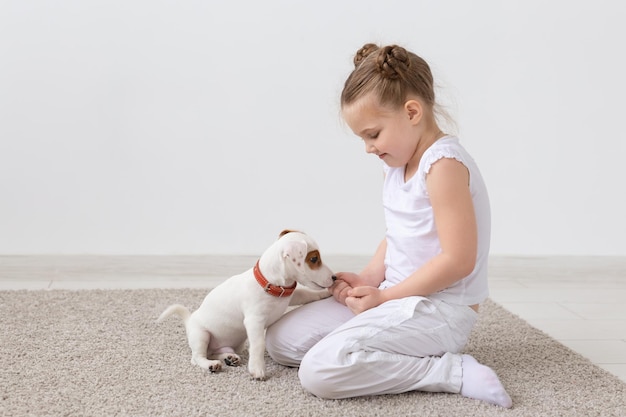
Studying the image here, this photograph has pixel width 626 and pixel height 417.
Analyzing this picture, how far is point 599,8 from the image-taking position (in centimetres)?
267

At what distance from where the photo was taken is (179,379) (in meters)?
1.41

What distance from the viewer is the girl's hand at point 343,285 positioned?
151 centimetres

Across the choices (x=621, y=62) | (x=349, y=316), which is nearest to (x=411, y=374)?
(x=349, y=316)

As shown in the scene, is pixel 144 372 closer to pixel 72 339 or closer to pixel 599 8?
pixel 72 339

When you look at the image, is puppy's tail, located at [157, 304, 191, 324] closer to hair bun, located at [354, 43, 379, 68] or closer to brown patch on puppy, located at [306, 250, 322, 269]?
brown patch on puppy, located at [306, 250, 322, 269]

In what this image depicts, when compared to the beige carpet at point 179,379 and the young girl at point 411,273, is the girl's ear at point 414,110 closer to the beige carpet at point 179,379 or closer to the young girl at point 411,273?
the young girl at point 411,273

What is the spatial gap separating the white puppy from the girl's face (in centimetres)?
21

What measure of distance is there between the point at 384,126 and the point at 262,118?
124 cm

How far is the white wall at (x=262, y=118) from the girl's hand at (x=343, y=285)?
108 centimetres

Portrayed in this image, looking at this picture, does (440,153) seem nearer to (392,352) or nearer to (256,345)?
(392,352)

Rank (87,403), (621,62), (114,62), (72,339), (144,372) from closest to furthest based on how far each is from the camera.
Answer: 1. (87,403)
2. (144,372)
3. (72,339)
4. (114,62)
5. (621,62)

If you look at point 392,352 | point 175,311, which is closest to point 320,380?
point 392,352

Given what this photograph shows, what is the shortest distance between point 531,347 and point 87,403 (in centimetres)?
91

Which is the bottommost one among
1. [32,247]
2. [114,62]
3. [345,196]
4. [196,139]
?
[32,247]
